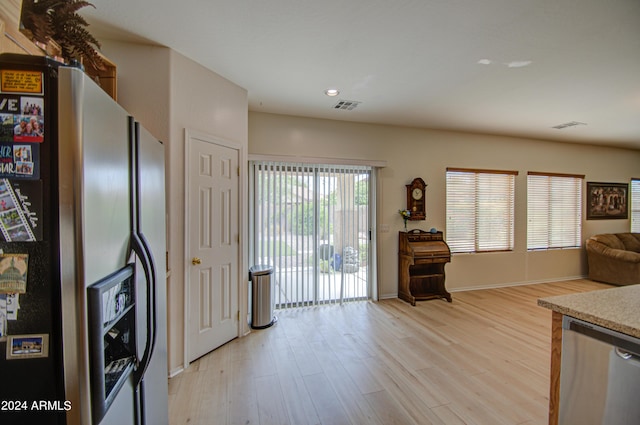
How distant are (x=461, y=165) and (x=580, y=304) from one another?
3.89 meters

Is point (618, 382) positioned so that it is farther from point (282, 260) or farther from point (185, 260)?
point (282, 260)

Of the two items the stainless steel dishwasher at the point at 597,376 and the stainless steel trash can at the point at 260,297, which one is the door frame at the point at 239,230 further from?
the stainless steel dishwasher at the point at 597,376

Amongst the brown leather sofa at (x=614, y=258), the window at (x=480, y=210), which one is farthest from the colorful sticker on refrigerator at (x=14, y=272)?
the brown leather sofa at (x=614, y=258)

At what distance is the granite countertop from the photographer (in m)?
1.10

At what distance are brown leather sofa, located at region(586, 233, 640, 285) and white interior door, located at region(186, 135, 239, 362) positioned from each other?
670 cm

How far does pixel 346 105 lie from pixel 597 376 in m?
3.33

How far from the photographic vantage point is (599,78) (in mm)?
2777

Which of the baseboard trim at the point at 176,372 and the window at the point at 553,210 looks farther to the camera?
the window at the point at 553,210

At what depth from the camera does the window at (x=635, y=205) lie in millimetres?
5984

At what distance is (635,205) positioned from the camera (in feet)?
19.9

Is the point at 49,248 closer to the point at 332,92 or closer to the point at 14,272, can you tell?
the point at 14,272

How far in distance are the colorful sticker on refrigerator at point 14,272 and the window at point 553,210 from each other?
6.56m

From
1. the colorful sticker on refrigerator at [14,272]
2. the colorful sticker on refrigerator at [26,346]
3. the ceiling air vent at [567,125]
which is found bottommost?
the colorful sticker on refrigerator at [26,346]

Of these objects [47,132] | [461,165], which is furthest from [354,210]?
[47,132]
